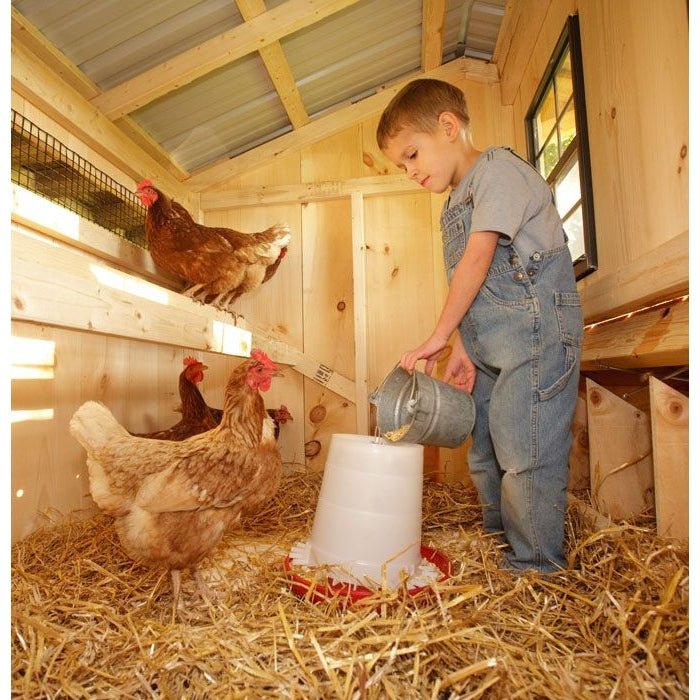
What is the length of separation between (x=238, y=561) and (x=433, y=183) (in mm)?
1491

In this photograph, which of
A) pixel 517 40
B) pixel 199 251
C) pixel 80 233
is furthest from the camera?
pixel 517 40

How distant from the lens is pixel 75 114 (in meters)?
1.99

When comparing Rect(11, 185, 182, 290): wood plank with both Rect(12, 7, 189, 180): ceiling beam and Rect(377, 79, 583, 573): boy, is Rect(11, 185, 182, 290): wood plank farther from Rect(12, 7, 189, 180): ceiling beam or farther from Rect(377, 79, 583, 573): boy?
Rect(377, 79, 583, 573): boy

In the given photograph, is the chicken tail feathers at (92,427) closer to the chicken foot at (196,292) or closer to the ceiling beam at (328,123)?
the chicken foot at (196,292)

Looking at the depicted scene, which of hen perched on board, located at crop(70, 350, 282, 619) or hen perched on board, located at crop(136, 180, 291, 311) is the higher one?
hen perched on board, located at crop(136, 180, 291, 311)

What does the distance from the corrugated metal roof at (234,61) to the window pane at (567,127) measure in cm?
83

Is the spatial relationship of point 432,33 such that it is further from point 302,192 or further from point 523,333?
point 523,333

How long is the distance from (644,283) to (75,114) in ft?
7.14

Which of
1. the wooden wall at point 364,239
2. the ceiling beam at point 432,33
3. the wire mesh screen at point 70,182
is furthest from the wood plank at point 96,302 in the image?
the ceiling beam at point 432,33

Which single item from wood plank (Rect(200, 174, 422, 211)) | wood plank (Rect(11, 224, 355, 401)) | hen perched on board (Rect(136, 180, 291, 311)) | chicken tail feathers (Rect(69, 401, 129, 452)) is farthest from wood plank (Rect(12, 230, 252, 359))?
wood plank (Rect(200, 174, 422, 211))

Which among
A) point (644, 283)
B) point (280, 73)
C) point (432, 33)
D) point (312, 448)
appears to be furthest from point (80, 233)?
point (432, 33)

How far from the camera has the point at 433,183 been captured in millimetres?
1696

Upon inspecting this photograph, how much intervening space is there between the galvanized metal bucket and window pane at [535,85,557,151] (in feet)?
5.73

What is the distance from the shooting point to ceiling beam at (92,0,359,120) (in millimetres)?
2064
